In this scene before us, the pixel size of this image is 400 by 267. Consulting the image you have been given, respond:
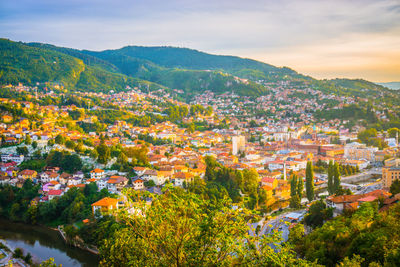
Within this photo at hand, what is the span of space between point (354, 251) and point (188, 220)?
5286 millimetres

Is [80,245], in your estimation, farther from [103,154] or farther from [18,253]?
[103,154]

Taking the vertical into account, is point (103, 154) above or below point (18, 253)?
above

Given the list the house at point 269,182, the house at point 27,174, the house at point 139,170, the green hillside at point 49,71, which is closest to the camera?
the house at point 269,182

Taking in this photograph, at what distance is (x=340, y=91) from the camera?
2149 inches

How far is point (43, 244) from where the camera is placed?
1198 cm

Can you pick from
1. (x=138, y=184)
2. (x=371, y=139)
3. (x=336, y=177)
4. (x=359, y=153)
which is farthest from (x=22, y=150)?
(x=371, y=139)

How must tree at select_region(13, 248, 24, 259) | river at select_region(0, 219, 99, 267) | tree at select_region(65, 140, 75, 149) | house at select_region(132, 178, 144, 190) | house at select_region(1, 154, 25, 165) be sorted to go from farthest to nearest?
tree at select_region(65, 140, 75, 149) < house at select_region(1, 154, 25, 165) < house at select_region(132, 178, 144, 190) < river at select_region(0, 219, 99, 267) < tree at select_region(13, 248, 24, 259)

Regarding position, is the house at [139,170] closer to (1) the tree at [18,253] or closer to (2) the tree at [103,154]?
(2) the tree at [103,154]

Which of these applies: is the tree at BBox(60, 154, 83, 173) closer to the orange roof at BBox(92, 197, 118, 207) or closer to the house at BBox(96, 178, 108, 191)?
the house at BBox(96, 178, 108, 191)

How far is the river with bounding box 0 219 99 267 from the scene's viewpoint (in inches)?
424

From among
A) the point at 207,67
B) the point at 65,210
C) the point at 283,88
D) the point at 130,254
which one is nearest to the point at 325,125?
the point at 283,88

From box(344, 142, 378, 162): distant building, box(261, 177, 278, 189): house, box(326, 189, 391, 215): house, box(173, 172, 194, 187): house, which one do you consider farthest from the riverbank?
box(344, 142, 378, 162): distant building

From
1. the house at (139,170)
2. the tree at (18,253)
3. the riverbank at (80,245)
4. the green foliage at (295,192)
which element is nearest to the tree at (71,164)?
the house at (139,170)

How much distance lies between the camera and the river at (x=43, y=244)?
424 inches
